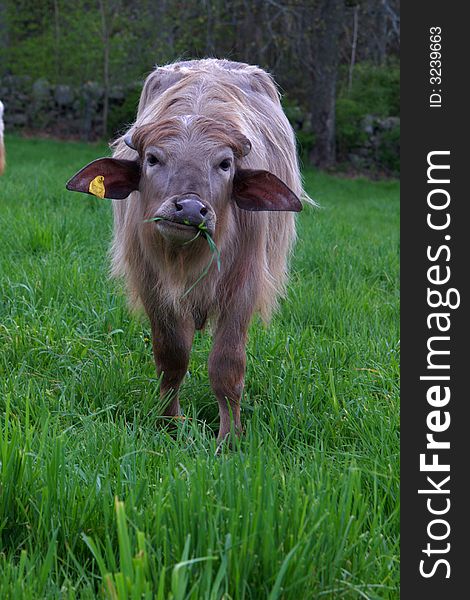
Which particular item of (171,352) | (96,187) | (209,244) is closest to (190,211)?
(209,244)

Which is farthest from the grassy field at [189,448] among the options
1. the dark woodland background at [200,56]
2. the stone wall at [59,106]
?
the stone wall at [59,106]

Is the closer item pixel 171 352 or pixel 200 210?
pixel 200 210

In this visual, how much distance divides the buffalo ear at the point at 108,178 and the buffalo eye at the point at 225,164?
435mm

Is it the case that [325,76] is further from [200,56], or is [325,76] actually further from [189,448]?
[189,448]

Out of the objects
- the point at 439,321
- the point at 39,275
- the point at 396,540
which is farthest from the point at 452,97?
the point at 39,275

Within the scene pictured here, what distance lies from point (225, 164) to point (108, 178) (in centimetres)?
55

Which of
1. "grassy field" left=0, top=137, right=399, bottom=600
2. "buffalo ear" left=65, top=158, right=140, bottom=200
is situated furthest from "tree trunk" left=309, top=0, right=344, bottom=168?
"buffalo ear" left=65, top=158, right=140, bottom=200

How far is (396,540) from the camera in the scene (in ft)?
7.39

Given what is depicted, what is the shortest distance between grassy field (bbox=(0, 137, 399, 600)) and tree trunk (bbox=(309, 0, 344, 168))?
514 inches

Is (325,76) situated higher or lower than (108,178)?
higher

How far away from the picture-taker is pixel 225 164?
10.5 feet

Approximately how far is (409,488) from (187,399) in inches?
66.4

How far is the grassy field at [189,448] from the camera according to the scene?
1931mm

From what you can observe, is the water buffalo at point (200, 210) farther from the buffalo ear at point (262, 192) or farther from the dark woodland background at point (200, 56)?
the dark woodland background at point (200, 56)
